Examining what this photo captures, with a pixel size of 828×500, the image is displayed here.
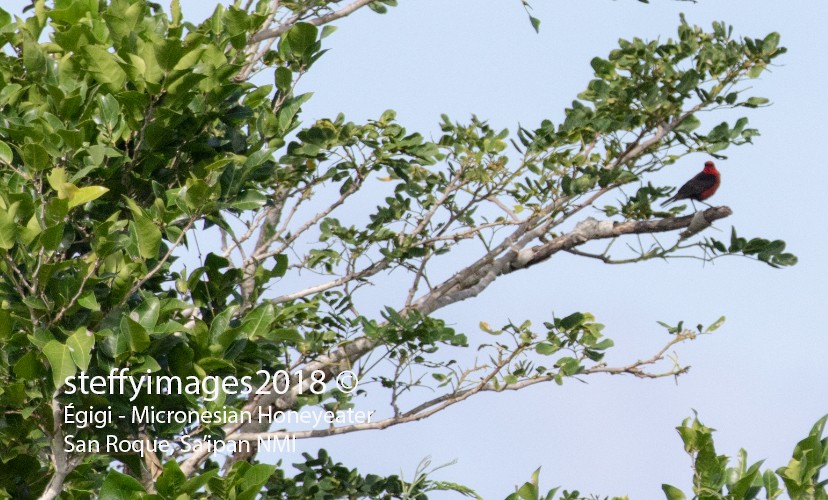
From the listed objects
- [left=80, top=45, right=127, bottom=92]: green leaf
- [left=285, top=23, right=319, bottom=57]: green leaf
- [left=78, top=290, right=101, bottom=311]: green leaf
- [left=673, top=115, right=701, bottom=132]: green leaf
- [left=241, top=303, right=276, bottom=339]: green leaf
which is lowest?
[left=241, top=303, right=276, bottom=339]: green leaf

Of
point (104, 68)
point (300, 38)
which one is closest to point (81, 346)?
point (104, 68)

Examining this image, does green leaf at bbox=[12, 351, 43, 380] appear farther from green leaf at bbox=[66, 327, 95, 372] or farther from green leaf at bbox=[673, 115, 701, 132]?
green leaf at bbox=[673, 115, 701, 132]

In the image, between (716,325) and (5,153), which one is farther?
(716,325)

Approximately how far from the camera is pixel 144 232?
4.26 meters

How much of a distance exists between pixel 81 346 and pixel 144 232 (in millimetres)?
555

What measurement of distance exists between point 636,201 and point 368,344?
2013 millimetres

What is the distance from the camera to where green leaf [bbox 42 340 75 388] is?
154 inches

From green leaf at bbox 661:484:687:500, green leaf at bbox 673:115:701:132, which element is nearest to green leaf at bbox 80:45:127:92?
green leaf at bbox 661:484:687:500

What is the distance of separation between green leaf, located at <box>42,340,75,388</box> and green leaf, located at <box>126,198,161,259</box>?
529 millimetres

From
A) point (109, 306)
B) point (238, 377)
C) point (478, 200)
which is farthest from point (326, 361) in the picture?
point (109, 306)

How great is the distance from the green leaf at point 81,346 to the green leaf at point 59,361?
0.7 inches

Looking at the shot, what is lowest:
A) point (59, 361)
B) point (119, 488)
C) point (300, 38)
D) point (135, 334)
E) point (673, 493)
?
point (673, 493)

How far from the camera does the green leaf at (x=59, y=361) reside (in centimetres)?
391

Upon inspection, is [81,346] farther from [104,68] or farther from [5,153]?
[104,68]
